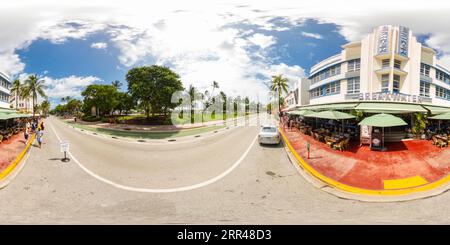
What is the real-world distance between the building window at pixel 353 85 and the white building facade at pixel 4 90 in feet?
126

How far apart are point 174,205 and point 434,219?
21.4ft

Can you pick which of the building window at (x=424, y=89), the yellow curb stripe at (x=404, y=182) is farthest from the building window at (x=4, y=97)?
the building window at (x=424, y=89)

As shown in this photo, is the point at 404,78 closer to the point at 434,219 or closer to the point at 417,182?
the point at 417,182

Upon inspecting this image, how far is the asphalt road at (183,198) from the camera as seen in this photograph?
5.50m

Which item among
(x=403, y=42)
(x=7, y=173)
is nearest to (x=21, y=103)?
(x=7, y=173)

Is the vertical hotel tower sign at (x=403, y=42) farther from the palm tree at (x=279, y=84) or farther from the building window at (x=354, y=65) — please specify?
the palm tree at (x=279, y=84)

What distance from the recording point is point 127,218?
545 centimetres

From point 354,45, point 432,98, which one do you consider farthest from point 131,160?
point 432,98

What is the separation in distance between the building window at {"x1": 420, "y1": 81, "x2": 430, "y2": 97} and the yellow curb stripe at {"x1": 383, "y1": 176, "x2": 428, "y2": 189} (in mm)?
14396

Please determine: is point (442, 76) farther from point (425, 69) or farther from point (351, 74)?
point (351, 74)

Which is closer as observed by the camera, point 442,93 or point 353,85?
point 353,85

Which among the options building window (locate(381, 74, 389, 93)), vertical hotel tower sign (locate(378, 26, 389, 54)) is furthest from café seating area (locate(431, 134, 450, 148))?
vertical hotel tower sign (locate(378, 26, 389, 54))

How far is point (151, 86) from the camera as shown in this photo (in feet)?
71.1

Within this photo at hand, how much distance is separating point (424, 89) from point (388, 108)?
6.13 meters
